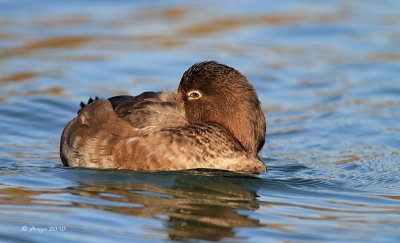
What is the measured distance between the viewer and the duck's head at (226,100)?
29.7 feet

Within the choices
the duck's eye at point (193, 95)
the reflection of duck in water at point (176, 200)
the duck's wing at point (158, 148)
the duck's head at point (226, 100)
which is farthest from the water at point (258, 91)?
the duck's eye at point (193, 95)

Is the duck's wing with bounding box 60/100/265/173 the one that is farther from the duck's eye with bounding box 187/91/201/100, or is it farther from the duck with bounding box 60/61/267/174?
the duck's eye with bounding box 187/91/201/100

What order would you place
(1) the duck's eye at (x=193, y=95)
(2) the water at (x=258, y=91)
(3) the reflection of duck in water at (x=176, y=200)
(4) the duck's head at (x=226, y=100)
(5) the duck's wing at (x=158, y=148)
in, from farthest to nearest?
1. (1) the duck's eye at (x=193, y=95)
2. (4) the duck's head at (x=226, y=100)
3. (5) the duck's wing at (x=158, y=148)
4. (2) the water at (x=258, y=91)
5. (3) the reflection of duck in water at (x=176, y=200)

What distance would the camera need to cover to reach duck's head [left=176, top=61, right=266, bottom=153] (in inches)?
357

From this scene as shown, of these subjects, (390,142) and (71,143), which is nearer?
(71,143)

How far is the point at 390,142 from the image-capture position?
1149cm

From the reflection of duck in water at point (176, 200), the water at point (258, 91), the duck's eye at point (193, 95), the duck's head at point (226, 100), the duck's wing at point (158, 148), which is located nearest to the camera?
the reflection of duck in water at point (176, 200)

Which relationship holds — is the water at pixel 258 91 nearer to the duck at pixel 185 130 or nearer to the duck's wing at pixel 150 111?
the duck at pixel 185 130

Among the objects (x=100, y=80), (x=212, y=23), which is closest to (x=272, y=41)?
(x=212, y=23)

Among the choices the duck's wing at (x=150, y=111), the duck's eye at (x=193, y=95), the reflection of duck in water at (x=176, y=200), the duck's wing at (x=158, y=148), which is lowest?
the reflection of duck in water at (x=176, y=200)

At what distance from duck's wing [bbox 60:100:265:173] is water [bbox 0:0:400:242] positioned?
134 mm

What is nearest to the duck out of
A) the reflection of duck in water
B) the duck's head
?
the duck's head

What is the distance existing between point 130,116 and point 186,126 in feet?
1.93

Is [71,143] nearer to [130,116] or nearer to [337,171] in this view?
[130,116]
